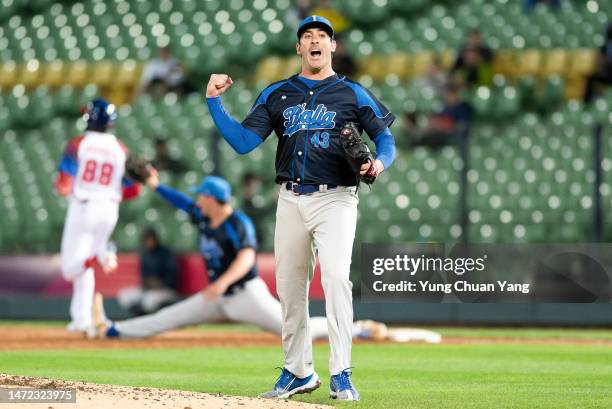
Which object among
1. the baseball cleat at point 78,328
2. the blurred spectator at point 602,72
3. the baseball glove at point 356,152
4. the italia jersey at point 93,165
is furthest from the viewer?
the blurred spectator at point 602,72

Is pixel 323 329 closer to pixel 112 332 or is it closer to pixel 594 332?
pixel 112 332

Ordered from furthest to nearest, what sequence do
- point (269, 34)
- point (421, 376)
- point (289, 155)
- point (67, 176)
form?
point (269, 34) < point (67, 176) < point (421, 376) < point (289, 155)

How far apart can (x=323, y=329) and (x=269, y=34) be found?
903 centimetres

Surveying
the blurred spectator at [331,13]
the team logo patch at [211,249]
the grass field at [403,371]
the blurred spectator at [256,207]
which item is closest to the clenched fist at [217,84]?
the grass field at [403,371]

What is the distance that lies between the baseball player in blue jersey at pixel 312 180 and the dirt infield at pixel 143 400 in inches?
19.8

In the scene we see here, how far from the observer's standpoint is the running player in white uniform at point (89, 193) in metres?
10.3

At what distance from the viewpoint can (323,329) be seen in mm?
9461

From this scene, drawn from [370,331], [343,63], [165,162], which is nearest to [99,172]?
[370,331]

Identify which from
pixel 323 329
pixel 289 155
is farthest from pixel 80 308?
pixel 289 155

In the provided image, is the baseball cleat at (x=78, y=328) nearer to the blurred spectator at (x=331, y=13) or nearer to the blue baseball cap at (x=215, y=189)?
the blue baseball cap at (x=215, y=189)

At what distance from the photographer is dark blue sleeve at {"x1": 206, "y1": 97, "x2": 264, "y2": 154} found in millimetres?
5926

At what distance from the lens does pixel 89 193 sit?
10.3m

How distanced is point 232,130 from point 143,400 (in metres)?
1.43

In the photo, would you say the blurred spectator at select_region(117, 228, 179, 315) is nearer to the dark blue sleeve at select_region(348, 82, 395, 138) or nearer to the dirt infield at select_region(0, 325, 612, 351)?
the dirt infield at select_region(0, 325, 612, 351)
